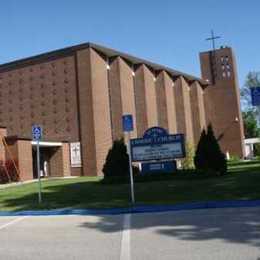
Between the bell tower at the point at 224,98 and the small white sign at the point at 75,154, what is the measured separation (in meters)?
36.5

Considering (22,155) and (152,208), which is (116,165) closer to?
(152,208)

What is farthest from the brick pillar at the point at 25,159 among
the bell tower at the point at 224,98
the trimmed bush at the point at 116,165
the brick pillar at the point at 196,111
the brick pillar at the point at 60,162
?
the bell tower at the point at 224,98

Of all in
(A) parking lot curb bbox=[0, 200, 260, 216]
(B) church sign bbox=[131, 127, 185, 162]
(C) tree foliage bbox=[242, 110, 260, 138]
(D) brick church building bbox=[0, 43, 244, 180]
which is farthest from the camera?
(C) tree foliage bbox=[242, 110, 260, 138]

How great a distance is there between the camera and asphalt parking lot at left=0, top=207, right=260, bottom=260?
892cm

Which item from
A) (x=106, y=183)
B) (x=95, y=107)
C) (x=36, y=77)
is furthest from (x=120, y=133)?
(x=106, y=183)

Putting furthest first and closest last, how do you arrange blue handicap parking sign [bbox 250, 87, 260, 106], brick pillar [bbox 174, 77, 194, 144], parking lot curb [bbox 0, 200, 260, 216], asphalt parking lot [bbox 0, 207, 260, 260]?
1. brick pillar [bbox 174, 77, 194, 144]
2. blue handicap parking sign [bbox 250, 87, 260, 106]
3. parking lot curb [bbox 0, 200, 260, 216]
4. asphalt parking lot [bbox 0, 207, 260, 260]

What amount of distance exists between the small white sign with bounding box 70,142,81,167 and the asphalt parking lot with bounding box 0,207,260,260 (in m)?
31.7

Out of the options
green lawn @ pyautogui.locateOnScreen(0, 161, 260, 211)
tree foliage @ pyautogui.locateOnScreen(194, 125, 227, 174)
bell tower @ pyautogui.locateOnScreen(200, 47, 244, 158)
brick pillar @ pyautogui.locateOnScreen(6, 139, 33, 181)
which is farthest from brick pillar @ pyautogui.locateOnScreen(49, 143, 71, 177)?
bell tower @ pyautogui.locateOnScreen(200, 47, 244, 158)

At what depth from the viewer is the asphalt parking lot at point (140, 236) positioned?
8.92m

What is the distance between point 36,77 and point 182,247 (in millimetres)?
42056

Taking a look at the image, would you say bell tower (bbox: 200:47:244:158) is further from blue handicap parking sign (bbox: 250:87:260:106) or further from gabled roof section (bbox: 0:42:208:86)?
blue handicap parking sign (bbox: 250:87:260:106)

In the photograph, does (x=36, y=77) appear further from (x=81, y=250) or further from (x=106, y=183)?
(x=81, y=250)

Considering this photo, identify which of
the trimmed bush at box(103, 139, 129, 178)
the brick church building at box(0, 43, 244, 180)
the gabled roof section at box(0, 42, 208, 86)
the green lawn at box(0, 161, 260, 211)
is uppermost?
the gabled roof section at box(0, 42, 208, 86)

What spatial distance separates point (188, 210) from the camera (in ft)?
47.9
